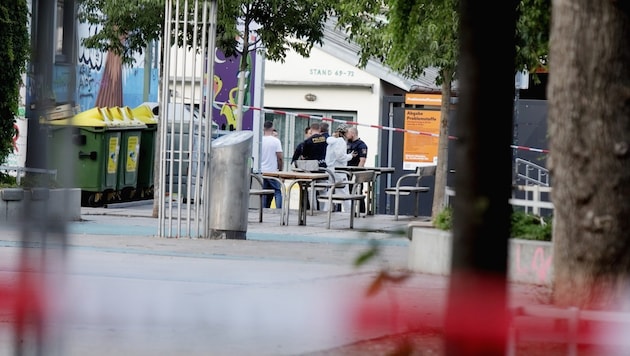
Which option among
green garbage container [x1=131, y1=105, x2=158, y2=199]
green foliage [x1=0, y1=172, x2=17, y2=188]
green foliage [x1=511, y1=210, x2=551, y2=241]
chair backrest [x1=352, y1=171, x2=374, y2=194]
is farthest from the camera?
green garbage container [x1=131, y1=105, x2=158, y2=199]

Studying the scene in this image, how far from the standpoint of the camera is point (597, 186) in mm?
7199

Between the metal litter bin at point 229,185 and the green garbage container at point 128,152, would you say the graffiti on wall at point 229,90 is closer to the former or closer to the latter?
the green garbage container at point 128,152

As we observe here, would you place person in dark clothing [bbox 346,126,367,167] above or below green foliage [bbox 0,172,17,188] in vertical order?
above

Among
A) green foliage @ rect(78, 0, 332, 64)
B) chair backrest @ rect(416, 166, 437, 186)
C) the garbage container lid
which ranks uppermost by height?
green foliage @ rect(78, 0, 332, 64)

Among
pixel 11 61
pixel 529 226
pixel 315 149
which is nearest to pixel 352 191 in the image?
pixel 315 149

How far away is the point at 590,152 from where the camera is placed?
7.09 m

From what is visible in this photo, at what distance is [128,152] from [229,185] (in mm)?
8796

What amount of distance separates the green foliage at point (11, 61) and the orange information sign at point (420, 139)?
35.6ft

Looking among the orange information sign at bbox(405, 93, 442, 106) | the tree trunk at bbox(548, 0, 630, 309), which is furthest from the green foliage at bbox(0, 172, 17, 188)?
A: the orange information sign at bbox(405, 93, 442, 106)

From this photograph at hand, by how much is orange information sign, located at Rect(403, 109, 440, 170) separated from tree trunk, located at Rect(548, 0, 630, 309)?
19.0 meters

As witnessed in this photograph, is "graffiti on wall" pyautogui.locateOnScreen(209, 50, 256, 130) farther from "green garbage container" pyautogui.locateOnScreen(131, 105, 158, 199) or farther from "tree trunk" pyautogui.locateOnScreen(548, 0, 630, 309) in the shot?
"tree trunk" pyautogui.locateOnScreen(548, 0, 630, 309)

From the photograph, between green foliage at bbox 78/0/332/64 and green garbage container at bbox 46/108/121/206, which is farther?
green garbage container at bbox 46/108/121/206

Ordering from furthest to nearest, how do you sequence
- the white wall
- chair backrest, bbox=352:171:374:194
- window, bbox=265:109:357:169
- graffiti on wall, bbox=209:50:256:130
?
1. window, bbox=265:109:357:169
2. the white wall
3. graffiti on wall, bbox=209:50:256:130
4. chair backrest, bbox=352:171:374:194

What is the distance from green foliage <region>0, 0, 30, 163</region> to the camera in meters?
17.0
